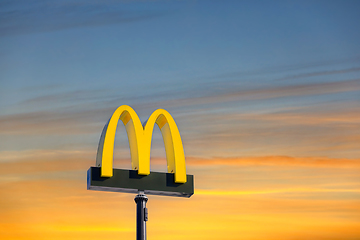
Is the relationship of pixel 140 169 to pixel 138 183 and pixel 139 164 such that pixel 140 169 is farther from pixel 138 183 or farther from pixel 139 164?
pixel 138 183

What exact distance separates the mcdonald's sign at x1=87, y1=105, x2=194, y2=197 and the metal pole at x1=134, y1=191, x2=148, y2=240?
303 millimetres

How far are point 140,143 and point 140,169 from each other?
882mm

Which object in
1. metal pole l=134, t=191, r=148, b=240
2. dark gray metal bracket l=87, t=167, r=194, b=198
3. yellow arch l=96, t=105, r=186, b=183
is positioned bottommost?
metal pole l=134, t=191, r=148, b=240

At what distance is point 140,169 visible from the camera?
18.7 m

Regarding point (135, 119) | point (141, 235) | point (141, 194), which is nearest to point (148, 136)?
point (135, 119)

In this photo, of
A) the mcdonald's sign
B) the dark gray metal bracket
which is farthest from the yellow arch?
the dark gray metal bracket

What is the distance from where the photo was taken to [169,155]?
19625 mm

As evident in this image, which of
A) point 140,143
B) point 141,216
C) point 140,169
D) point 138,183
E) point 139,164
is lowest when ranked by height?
point 141,216

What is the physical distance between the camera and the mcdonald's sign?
18.3 metres

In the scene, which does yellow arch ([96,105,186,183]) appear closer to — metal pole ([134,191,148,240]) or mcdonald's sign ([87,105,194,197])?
mcdonald's sign ([87,105,194,197])

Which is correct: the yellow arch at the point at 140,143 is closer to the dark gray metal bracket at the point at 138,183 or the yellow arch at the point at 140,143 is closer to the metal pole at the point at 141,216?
the dark gray metal bracket at the point at 138,183

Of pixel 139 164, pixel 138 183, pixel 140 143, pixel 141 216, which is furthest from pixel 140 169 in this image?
pixel 141 216

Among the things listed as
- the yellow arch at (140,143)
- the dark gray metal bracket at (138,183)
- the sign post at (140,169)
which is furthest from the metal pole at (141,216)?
the yellow arch at (140,143)

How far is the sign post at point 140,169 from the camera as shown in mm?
18266
